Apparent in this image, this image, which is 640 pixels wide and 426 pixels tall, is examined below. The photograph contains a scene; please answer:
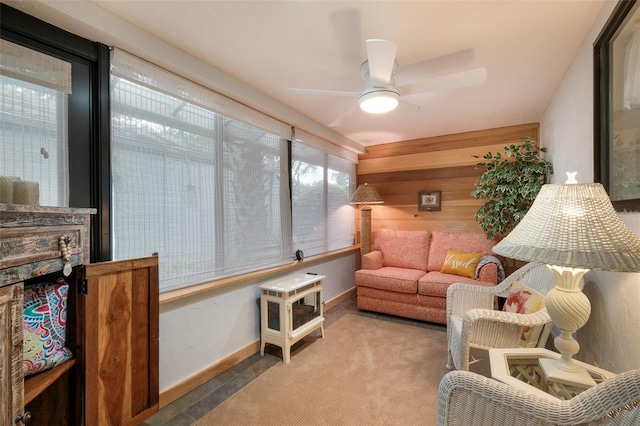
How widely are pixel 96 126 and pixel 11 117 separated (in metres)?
0.33

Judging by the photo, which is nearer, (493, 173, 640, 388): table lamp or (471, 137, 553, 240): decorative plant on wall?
(493, 173, 640, 388): table lamp

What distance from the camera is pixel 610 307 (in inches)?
53.9

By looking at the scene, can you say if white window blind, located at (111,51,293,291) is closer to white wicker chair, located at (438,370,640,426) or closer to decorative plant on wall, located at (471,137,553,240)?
white wicker chair, located at (438,370,640,426)

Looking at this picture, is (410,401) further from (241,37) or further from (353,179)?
(353,179)

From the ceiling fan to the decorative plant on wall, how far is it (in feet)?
5.46

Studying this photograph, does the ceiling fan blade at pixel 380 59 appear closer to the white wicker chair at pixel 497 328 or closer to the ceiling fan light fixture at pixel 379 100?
the ceiling fan light fixture at pixel 379 100

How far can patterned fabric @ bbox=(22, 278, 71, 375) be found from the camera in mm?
991

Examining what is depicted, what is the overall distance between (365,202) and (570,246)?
9.61ft

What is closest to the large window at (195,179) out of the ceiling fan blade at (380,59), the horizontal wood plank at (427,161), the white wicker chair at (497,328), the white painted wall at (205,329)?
the white painted wall at (205,329)

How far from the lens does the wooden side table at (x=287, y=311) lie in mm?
2393

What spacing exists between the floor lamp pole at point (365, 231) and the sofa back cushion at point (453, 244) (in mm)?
851

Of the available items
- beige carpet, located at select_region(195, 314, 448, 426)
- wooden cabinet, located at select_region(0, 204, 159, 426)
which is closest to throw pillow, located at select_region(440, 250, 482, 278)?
beige carpet, located at select_region(195, 314, 448, 426)

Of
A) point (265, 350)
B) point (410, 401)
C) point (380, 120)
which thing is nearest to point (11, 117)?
point (265, 350)

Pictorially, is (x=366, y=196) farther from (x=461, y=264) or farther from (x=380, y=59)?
(x=380, y=59)
